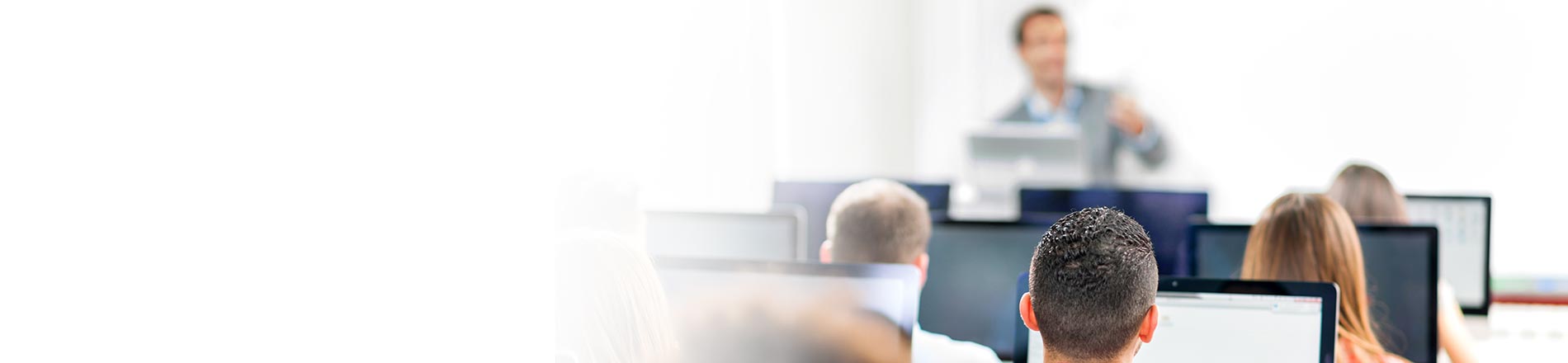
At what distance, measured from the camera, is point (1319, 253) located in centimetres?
169

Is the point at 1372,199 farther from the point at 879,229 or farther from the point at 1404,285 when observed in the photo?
the point at 879,229

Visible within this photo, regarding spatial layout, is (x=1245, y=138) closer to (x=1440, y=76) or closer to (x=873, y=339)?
(x=1440, y=76)

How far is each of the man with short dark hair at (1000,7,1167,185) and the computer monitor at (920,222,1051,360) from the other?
3.51 metres

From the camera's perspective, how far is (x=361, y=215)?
2.78 ft

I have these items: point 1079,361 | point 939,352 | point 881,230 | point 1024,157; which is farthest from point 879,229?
point 1024,157

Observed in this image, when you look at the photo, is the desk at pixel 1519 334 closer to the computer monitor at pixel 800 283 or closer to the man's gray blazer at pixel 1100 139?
the computer monitor at pixel 800 283

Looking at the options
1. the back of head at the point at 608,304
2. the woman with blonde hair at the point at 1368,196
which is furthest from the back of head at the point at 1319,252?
the back of head at the point at 608,304

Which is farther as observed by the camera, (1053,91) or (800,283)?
(1053,91)

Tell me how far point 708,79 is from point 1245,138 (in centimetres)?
311

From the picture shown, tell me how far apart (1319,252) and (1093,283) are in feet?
2.66

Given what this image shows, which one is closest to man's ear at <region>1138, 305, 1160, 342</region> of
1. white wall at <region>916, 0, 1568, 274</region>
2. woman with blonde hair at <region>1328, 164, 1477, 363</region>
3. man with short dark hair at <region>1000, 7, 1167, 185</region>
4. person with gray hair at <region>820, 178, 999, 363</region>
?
person with gray hair at <region>820, 178, 999, 363</region>

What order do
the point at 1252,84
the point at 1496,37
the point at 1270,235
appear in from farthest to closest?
1. the point at 1252,84
2. the point at 1496,37
3. the point at 1270,235

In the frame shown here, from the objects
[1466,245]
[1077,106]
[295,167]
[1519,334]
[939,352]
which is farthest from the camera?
[1077,106]

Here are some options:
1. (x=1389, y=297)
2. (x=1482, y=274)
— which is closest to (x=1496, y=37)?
(x=1482, y=274)
